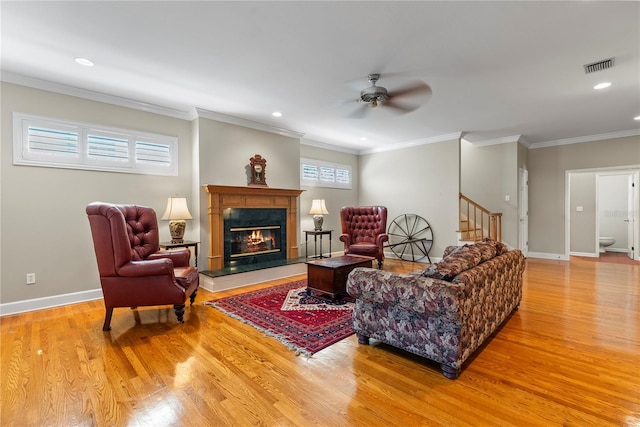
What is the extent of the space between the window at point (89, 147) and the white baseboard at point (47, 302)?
1625mm

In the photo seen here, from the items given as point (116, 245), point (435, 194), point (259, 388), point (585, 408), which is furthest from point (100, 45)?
point (435, 194)

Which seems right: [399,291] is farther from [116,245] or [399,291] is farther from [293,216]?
[293,216]

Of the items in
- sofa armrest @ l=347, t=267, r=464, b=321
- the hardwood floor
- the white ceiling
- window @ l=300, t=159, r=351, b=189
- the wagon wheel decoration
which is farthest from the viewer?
window @ l=300, t=159, r=351, b=189

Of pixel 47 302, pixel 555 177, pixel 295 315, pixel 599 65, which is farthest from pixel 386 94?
pixel 555 177

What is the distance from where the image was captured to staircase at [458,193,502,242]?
6180 millimetres

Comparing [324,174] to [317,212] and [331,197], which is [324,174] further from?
[317,212]

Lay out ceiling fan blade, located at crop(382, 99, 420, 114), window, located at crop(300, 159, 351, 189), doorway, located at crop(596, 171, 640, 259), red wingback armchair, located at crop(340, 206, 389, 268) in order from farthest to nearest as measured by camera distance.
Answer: doorway, located at crop(596, 171, 640, 259)
window, located at crop(300, 159, 351, 189)
red wingback armchair, located at crop(340, 206, 389, 268)
ceiling fan blade, located at crop(382, 99, 420, 114)

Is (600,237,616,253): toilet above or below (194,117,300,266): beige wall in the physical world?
below

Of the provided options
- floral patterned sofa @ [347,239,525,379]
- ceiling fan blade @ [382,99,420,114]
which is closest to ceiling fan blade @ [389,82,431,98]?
ceiling fan blade @ [382,99,420,114]

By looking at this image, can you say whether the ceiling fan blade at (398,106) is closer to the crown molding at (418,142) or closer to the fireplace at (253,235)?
the crown molding at (418,142)

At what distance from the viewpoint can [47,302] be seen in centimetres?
360

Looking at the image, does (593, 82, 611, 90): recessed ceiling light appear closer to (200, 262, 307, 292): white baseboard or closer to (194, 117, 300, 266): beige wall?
(194, 117, 300, 266): beige wall

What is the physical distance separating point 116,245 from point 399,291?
8.72ft

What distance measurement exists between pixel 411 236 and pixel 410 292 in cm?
491
